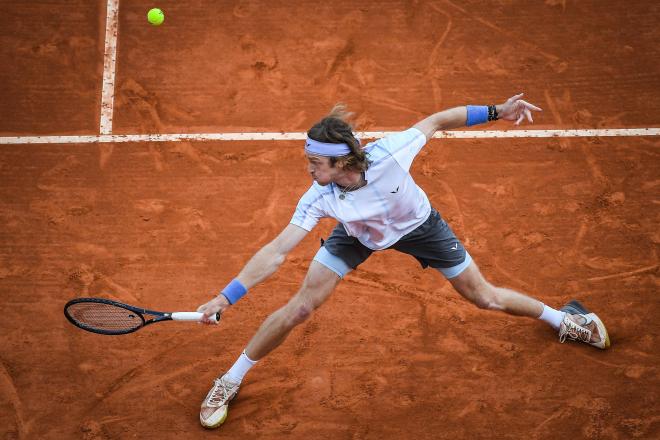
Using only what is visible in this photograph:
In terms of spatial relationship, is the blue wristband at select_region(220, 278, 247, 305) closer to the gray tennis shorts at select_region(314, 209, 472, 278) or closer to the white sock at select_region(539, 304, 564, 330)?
the gray tennis shorts at select_region(314, 209, 472, 278)

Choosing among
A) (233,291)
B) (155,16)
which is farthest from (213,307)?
(155,16)

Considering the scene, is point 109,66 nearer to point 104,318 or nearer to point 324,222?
point 324,222

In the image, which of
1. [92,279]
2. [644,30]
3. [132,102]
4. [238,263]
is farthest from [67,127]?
[644,30]

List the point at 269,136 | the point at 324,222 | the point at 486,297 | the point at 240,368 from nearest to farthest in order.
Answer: the point at 486,297 → the point at 240,368 → the point at 324,222 → the point at 269,136

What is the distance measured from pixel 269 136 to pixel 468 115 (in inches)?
100

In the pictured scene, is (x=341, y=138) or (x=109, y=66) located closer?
(x=341, y=138)

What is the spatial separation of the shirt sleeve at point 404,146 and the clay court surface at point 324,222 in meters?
1.55

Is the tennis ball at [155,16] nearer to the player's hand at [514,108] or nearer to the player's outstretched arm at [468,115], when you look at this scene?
the player's outstretched arm at [468,115]

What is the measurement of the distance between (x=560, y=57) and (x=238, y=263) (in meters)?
3.55

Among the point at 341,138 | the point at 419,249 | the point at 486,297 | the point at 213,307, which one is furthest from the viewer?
the point at 486,297

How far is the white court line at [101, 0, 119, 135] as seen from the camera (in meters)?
7.32

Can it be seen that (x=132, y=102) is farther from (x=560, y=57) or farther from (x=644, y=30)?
(x=644, y=30)

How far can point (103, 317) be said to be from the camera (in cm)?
529

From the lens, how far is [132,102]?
7391 mm
